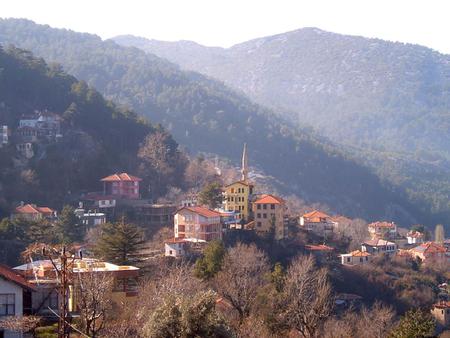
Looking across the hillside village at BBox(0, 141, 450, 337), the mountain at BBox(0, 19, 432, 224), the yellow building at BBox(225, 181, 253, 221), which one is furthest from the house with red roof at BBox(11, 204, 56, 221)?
the mountain at BBox(0, 19, 432, 224)

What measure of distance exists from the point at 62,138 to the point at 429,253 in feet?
83.0

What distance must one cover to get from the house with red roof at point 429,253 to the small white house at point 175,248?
20943mm

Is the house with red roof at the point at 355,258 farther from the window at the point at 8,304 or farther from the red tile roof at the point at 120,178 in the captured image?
the window at the point at 8,304

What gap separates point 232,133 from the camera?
374 ft

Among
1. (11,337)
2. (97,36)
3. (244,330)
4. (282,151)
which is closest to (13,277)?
(11,337)

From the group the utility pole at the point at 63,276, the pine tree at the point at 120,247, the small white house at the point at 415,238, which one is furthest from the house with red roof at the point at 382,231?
the utility pole at the point at 63,276

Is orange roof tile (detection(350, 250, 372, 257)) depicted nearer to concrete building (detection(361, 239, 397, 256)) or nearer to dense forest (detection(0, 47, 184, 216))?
concrete building (detection(361, 239, 397, 256))

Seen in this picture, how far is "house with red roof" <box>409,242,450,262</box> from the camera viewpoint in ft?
182

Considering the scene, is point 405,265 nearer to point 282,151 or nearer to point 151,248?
point 151,248

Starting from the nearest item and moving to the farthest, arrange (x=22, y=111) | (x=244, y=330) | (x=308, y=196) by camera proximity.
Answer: (x=244, y=330), (x=22, y=111), (x=308, y=196)

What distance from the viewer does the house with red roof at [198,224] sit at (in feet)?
140

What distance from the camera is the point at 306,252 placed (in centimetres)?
4591

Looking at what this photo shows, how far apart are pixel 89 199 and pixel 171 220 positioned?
→ 16.6 ft

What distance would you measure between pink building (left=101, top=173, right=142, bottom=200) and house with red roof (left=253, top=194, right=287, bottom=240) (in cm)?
731
